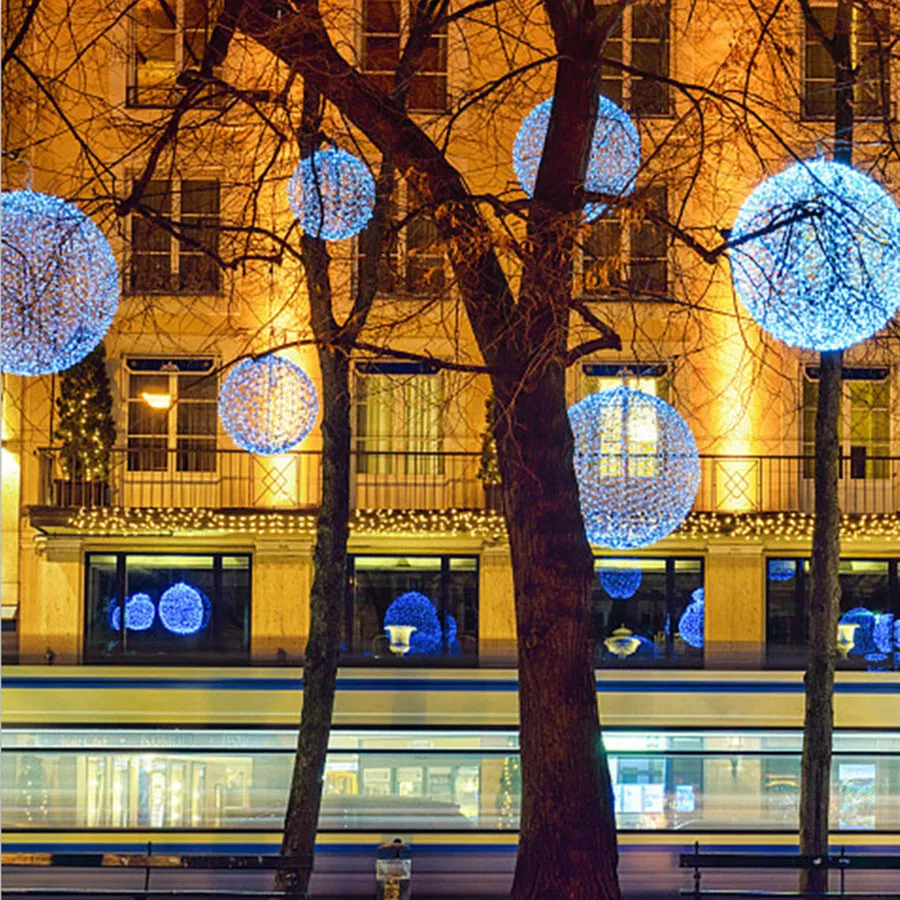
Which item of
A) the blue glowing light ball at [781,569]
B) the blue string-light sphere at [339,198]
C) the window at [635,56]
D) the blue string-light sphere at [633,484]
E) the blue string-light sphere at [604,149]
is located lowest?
the blue glowing light ball at [781,569]

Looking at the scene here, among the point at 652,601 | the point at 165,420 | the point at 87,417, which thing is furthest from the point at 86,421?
the point at 652,601

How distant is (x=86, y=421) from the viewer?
2444 cm

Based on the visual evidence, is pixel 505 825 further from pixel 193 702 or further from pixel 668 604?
pixel 668 604

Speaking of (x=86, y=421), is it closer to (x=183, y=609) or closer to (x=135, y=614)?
(x=135, y=614)

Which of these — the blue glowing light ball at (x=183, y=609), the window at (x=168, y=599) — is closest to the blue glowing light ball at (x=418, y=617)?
the window at (x=168, y=599)

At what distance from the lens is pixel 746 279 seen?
1050cm

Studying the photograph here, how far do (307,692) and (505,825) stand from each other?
376 cm

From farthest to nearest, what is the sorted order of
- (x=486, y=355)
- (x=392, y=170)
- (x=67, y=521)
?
1. (x=67, y=521)
2. (x=392, y=170)
3. (x=486, y=355)

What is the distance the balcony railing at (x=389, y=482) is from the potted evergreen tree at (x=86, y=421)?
31.8 inches

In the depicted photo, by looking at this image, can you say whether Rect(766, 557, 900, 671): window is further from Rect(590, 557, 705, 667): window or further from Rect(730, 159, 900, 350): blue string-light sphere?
Rect(730, 159, 900, 350): blue string-light sphere

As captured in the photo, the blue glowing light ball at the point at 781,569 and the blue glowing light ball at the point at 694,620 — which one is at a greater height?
the blue glowing light ball at the point at 781,569

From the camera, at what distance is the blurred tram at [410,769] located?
53.1 ft

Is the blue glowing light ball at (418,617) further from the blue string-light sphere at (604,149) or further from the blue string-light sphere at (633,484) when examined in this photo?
the blue string-light sphere at (604,149)

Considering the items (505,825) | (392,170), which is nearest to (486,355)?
(392,170)
